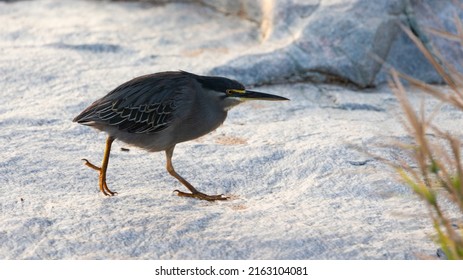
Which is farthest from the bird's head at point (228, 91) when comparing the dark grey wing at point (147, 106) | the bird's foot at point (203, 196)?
the bird's foot at point (203, 196)

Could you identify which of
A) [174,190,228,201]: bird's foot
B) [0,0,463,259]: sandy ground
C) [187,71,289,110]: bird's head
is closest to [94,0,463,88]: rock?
[0,0,463,259]: sandy ground

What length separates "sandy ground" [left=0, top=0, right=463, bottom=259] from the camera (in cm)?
455

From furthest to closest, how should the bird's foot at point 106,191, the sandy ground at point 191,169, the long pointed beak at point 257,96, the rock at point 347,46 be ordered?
the rock at point 347,46
the long pointed beak at point 257,96
the bird's foot at point 106,191
the sandy ground at point 191,169

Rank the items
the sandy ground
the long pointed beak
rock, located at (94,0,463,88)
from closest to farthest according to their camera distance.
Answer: the sandy ground
the long pointed beak
rock, located at (94,0,463,88)

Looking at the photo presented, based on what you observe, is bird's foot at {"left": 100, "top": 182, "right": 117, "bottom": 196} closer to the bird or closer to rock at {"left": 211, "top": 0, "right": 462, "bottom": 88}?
the bird

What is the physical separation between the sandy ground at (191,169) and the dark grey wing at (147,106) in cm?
43

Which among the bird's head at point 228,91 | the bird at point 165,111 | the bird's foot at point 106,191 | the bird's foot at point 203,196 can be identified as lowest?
the bird's foot at point 106,191

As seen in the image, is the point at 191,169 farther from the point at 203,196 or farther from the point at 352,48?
the point at 352,48

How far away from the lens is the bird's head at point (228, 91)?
5.43 meters

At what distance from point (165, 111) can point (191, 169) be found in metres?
0.60

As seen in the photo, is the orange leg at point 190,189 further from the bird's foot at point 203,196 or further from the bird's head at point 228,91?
the bird's head at point 228,91

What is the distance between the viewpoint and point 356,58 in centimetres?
748

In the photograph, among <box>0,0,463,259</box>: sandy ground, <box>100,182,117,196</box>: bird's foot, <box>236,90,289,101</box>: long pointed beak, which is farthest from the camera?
<box>236,90,289,101</box>: long pointed beak

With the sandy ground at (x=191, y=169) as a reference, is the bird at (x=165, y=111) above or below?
above
